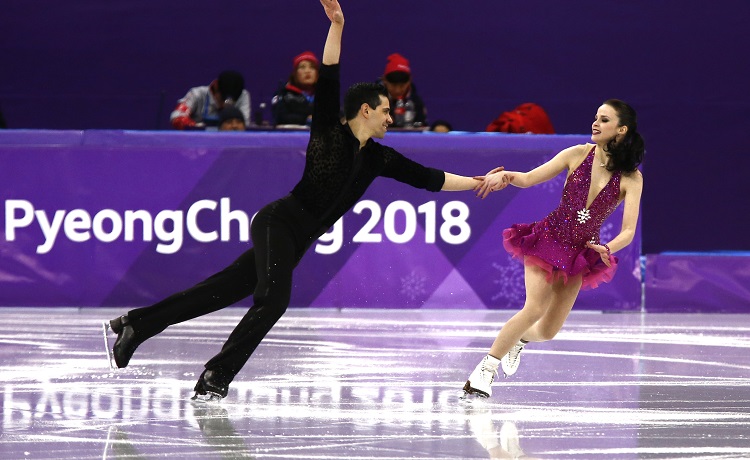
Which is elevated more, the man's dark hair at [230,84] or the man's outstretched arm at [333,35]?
the man's dark hair at [230,84]

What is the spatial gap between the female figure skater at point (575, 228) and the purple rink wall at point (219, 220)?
340cm

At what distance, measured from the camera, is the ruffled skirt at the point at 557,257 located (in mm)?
5344

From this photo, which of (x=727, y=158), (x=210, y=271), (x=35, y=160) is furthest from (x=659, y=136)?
(x=35, y=160)

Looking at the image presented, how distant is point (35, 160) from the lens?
882cm

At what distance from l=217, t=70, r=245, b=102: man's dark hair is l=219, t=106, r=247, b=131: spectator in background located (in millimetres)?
744

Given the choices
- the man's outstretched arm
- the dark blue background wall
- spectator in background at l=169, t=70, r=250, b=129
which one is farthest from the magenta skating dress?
the dark blue background wall

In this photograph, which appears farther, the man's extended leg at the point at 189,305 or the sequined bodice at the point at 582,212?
the sequined bodice at the point at 582,212

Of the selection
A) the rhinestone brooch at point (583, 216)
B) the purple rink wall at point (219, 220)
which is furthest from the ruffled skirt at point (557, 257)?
the purple rink wall at point (219, 220)

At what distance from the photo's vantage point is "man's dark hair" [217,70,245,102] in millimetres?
10059

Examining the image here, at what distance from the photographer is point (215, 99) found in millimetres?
10148

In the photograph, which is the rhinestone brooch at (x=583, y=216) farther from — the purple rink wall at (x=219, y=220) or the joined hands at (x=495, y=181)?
the purple rink wall at (x=219, y=220)

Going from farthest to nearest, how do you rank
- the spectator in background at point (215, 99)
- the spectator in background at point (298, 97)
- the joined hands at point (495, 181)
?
the spectator in background at point (215, 99) → the spectator in background at point (298, 97) → the joined hands at point (495, 181)

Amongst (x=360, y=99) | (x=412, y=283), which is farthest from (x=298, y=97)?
(x=360, y=99)

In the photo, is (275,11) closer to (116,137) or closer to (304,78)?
(304,78)
